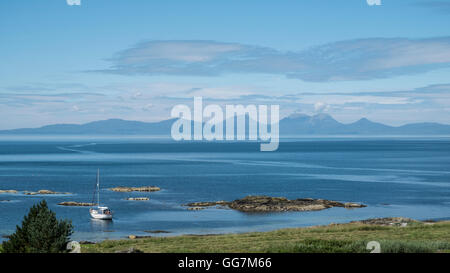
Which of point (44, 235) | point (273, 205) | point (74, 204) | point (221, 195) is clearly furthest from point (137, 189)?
point (44, 235)

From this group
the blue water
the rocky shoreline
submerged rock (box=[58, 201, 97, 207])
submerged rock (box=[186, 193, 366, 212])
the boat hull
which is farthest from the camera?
submerged rock (box=[58, 201, 97, 207])

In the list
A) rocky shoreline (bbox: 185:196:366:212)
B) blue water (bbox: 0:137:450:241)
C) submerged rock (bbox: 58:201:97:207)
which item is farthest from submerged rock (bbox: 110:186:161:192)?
rocky shoreline (bbox: 185:196:366:212)

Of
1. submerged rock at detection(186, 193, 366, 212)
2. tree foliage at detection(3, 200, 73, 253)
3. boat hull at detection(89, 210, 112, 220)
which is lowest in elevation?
submerged rock at detection(186, 193, 366, 212)

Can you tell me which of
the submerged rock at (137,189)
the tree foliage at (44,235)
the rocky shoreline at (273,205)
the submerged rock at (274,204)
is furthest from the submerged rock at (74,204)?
the tree foliage at (44,235)

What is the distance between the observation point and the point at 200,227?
51688 mm

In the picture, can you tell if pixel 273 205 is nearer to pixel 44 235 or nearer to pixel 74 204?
pixel 74 204

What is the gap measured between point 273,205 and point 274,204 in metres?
0.78

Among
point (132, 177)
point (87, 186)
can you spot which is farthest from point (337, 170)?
point (87, 186)

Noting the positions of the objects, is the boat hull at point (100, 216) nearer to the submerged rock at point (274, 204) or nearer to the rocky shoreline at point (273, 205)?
the rocky shoreline at point (273, 205)

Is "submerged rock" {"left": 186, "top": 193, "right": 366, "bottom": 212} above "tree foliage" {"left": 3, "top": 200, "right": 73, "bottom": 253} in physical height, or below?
below

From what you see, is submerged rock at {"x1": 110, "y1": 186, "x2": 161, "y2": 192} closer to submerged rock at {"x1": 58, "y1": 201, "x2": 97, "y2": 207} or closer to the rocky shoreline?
submerged rock at {"x1": 58, "y1": 201, "x2": 97, "y2": 207}

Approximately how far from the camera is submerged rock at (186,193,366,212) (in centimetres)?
6631

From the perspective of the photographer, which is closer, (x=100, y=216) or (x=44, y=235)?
(x=44, y=235)

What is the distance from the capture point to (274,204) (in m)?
69.2
